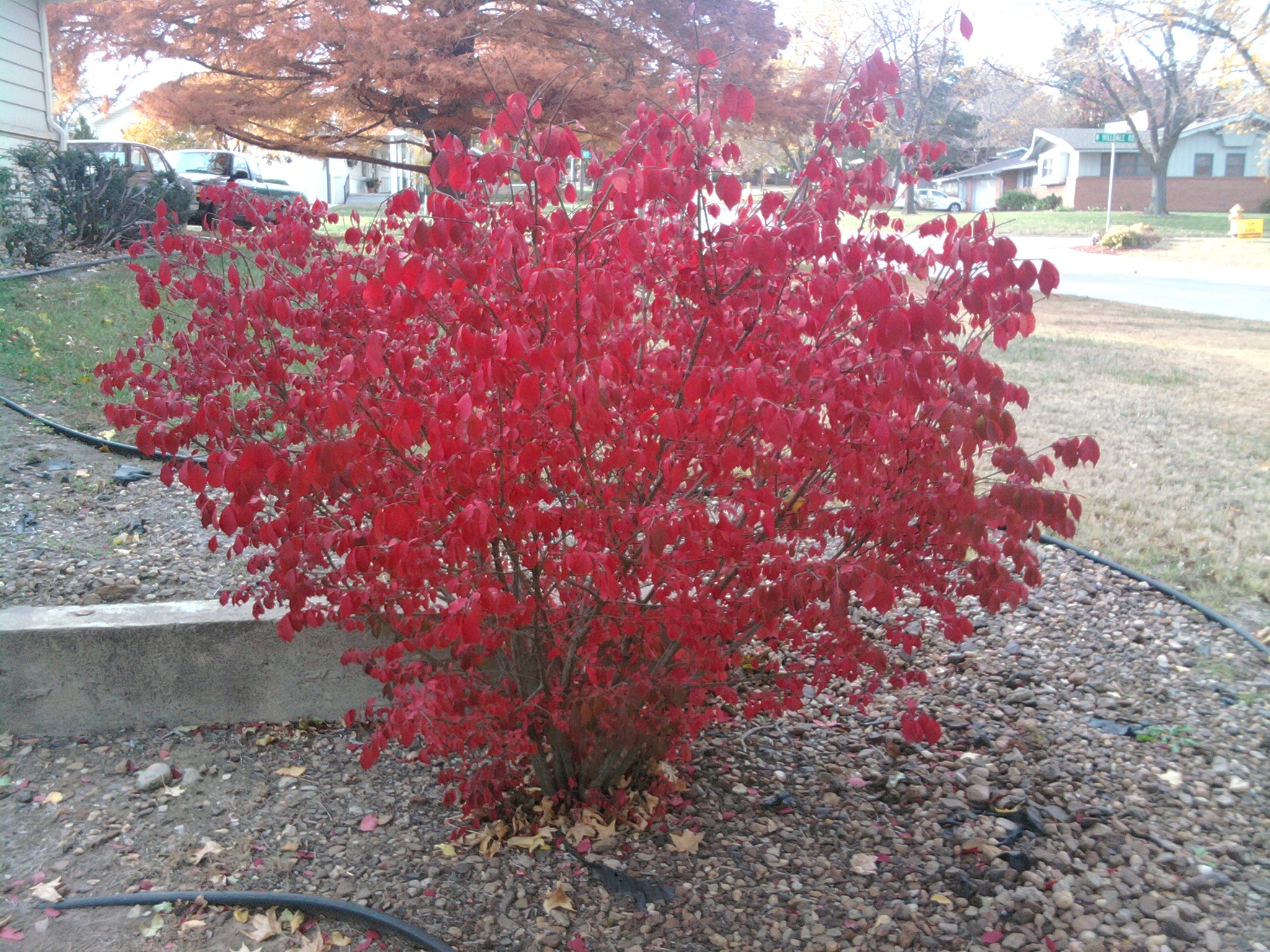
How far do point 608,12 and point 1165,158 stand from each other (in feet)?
102

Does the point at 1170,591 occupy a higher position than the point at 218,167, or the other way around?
the point at 218,167

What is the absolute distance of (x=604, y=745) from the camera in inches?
115

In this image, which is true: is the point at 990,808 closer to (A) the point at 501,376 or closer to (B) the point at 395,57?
(A) the point at 501,376

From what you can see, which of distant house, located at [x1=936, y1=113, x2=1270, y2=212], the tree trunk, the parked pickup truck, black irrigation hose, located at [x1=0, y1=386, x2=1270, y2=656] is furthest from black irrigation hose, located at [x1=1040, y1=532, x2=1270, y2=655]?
distant house, located at [x1=936, y1=113, x2=1270, y2=212]

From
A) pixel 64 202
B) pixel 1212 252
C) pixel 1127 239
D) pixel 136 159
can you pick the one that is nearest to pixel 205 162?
pixel 136 159

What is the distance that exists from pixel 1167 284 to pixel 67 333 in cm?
1700

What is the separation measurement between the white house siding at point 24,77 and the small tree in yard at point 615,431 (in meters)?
9.77

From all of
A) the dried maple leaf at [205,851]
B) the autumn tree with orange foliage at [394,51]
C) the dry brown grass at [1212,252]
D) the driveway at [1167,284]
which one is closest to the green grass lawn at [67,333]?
the dried maple leaf at [205,851]

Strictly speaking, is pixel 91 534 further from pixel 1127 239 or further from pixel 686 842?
pixel 1127 239

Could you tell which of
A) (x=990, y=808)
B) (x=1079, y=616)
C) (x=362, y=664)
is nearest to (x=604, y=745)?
(x=362, y=664)

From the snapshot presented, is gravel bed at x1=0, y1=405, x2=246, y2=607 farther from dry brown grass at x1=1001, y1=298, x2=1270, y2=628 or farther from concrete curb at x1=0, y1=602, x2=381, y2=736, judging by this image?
dry brown grass at x1=1001, y1=298, x2=1270, y2=628

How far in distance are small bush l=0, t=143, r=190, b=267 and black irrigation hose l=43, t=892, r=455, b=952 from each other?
8435 mm

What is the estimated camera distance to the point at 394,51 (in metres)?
11.3

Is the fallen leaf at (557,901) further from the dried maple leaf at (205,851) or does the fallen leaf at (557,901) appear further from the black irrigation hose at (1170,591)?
the black irrigation hose at (1170,591)
